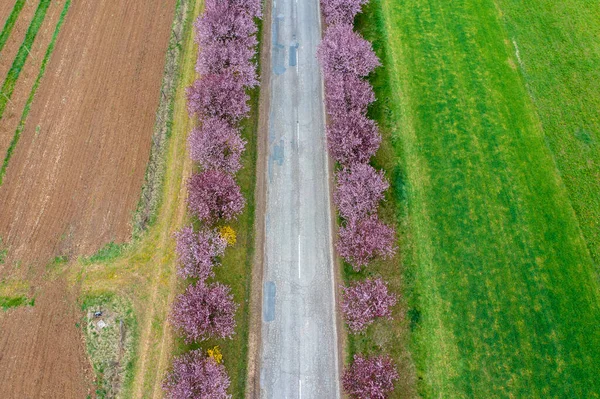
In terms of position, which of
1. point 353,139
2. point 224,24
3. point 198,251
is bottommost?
point 198,251

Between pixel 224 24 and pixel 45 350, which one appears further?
pixel 224 24

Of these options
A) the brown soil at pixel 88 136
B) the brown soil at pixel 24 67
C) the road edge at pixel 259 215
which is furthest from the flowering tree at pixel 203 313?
the brown soil at pixel 24 67

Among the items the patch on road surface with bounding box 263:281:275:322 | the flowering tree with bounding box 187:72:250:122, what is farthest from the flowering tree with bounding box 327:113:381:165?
the patch on road surface with bounding box 263:281:275:322

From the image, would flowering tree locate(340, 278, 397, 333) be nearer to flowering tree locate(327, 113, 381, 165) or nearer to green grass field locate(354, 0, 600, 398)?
green grass field locate(354, 0, 600, 398)

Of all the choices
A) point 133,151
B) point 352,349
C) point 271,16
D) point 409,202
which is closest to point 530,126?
point 409,202

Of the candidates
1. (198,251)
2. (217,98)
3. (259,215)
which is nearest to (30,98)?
(217,98)

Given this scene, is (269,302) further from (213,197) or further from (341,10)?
(341,10)
